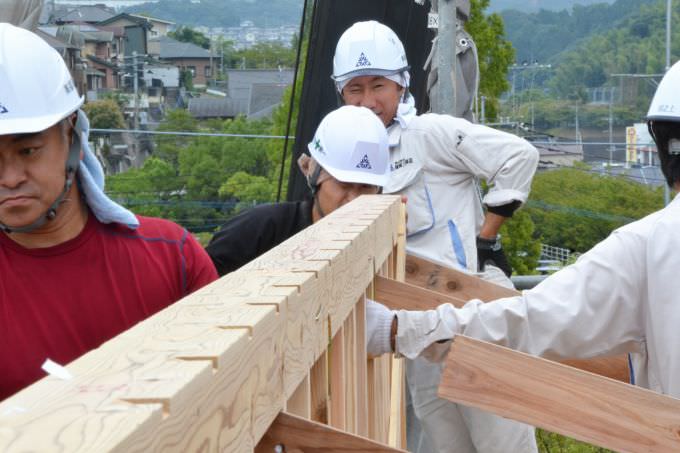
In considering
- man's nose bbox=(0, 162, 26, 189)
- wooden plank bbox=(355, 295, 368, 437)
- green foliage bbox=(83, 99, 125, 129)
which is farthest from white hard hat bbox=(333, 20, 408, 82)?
green foliage bbox=(83, 99, 125, 129)

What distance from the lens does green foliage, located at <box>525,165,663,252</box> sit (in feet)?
146

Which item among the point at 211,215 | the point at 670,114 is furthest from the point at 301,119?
the point at 211,215

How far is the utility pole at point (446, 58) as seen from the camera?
7.47 meters

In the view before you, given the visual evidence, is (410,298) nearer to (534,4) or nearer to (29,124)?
(29,124)

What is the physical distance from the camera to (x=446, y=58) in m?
7.48

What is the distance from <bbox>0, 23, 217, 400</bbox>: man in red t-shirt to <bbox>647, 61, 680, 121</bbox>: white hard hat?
1.46 metres

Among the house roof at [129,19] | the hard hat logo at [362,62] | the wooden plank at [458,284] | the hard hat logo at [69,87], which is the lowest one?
the wooden plank at [458,284]

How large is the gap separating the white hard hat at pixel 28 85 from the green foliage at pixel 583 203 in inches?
1637

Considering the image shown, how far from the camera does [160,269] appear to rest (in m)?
3.11

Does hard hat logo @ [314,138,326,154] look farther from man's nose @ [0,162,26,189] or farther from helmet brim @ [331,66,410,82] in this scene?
man's nose @ [0,162,26,189]

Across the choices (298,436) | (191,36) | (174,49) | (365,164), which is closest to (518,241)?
(174,49)

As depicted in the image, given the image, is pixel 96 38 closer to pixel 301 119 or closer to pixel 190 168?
pixel 190 168

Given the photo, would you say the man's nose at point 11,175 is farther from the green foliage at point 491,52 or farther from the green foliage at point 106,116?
the green foliage at point 491,52

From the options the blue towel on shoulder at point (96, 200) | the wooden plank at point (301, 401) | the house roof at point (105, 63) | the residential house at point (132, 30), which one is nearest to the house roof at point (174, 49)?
the residential house at point (132, 30)
